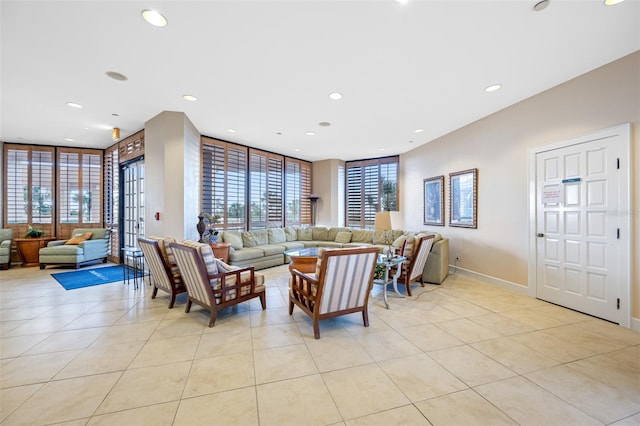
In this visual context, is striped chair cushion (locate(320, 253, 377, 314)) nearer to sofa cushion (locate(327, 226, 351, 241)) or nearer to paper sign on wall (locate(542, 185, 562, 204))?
paper sign on wall (locate(542, 185, 562, 204))

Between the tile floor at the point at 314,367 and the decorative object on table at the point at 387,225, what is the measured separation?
1.37 meters

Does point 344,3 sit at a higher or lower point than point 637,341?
higher

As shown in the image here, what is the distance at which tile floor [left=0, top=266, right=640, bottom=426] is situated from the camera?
163cm

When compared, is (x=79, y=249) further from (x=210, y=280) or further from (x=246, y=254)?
(x=210, y=280)

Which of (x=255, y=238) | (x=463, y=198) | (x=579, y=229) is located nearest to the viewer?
(x=579, y=229)

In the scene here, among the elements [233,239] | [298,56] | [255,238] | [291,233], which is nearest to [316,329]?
[298,56]

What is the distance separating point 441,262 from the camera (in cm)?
440

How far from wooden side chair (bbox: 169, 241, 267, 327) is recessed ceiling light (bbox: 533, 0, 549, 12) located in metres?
3.69

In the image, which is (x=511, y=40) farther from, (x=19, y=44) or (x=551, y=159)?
(x=19, y=44)

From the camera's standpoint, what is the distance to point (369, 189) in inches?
296

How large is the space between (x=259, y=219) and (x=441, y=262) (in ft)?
14.3

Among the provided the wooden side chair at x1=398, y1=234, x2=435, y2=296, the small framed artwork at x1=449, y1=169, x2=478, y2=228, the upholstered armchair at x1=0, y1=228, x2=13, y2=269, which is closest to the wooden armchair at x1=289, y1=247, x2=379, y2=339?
the wooden side chair at x1=398, y1=234, x2=435, y2=296

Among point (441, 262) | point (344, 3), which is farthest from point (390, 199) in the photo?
point (344, 3)

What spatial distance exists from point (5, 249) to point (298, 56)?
7458 mm
